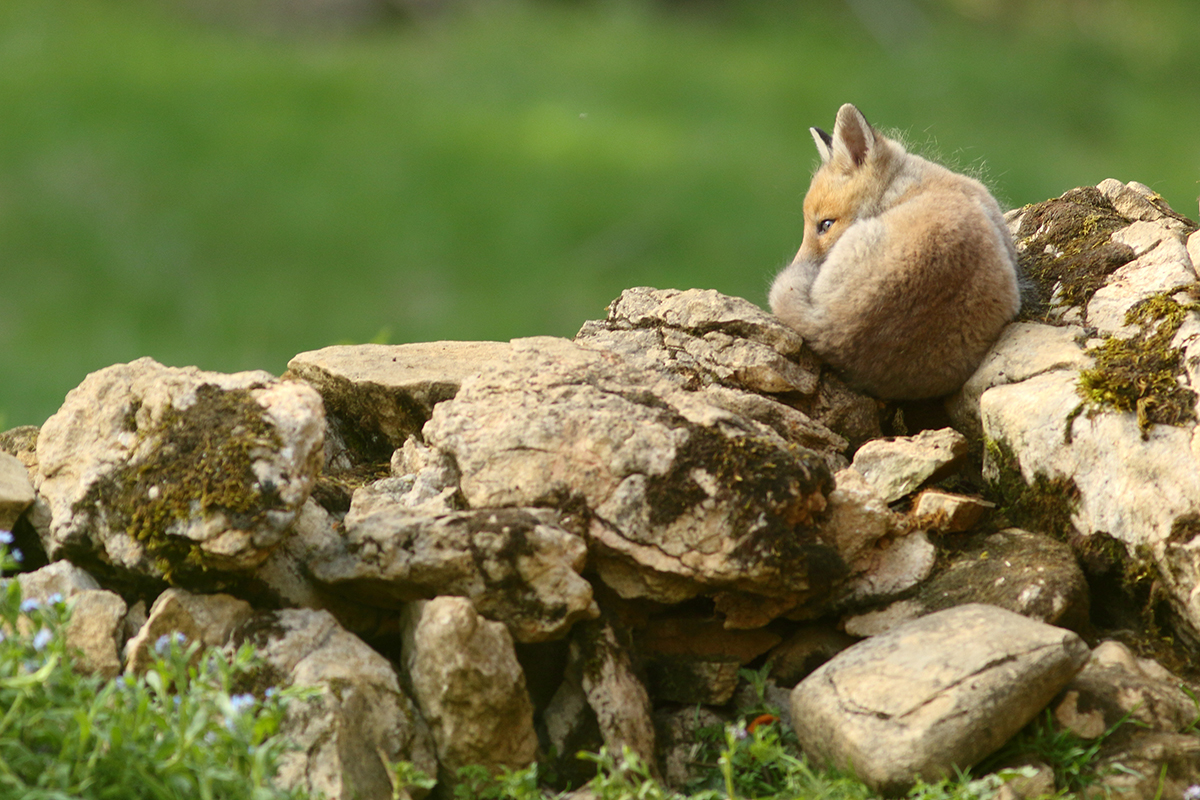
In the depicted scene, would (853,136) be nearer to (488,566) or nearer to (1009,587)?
(1009,587)

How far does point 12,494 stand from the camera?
387 centimetres

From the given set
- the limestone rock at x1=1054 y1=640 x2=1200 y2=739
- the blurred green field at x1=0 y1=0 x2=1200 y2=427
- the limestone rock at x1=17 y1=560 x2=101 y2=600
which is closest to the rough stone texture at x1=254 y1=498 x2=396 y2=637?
the limestone rock at x1=17 y1=560 x2=101 y2=600

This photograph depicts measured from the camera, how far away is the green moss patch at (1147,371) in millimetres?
3992

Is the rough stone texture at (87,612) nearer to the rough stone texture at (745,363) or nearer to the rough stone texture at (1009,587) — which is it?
the rough stone texture at (745,363)

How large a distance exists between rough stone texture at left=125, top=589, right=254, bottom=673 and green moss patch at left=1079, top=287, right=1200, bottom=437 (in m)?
2.99

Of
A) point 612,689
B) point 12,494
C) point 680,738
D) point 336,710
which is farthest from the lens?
point 12,494

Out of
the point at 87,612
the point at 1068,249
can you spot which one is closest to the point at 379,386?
the point at 87,612

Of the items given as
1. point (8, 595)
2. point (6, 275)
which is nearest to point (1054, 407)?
point (8, 595)

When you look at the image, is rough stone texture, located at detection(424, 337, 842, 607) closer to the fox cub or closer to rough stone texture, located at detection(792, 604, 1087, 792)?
rough stone texture, located at detection(792, 604, 1087, 792)

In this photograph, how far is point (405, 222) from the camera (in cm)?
1667

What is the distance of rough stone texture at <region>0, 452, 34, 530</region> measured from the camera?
3857mm

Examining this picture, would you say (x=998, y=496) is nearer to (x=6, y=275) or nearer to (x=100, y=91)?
(x=6, y=275)

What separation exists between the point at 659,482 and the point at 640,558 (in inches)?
10.0

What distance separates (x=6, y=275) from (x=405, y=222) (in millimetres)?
5324
